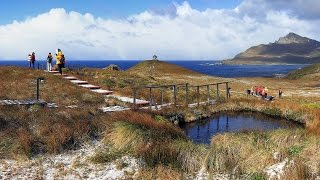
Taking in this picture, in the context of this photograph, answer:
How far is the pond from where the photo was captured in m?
27.7

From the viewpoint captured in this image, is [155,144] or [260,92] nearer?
[155,144]

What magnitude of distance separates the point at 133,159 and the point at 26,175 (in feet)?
14.1

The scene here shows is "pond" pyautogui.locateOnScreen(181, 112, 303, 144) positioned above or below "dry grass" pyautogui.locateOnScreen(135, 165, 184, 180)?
below

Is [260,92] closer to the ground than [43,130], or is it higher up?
closer to the ground

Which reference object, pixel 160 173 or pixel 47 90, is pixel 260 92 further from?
pixel 160 173

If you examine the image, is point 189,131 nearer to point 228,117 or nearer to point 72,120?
point 228,117

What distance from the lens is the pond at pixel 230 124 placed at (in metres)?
27.7

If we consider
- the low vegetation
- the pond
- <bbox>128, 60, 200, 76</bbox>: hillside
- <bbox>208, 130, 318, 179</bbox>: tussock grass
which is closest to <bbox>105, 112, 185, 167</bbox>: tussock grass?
the low vegetation

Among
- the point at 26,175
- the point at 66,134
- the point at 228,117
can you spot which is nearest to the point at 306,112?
the point at 228,117

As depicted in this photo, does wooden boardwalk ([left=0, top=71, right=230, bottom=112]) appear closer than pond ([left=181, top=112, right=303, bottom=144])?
Yes

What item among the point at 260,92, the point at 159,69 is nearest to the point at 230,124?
the point at 260,92

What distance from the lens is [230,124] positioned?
31.6 metres

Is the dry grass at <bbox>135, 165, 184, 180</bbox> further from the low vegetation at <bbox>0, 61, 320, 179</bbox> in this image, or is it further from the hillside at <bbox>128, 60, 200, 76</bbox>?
the hillside at <bbox>128, 60, 200, 76</bbox>

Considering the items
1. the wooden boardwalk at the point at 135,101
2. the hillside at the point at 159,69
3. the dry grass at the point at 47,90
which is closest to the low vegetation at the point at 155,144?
the wooden boardwalk at the point at 135,101
